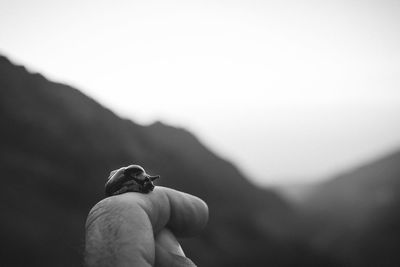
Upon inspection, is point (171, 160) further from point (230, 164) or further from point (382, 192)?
point (382, 192)

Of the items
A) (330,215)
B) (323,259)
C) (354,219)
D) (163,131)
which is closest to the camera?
(163,131)

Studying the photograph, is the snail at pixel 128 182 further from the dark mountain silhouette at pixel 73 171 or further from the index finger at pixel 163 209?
the dark mountain silhouette at pixel 73 171

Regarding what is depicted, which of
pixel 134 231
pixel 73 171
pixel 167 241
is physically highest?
pixel 134 231

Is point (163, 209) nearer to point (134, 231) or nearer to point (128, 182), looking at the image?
point (128, 182)

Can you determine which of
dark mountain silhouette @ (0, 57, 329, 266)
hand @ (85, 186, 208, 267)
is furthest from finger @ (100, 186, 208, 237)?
dark mountain silhouette @ (0, 57, 329, 266)

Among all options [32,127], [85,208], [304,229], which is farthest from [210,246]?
[304,229]

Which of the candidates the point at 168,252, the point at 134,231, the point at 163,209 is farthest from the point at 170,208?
the point at 134,231

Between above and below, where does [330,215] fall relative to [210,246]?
below
